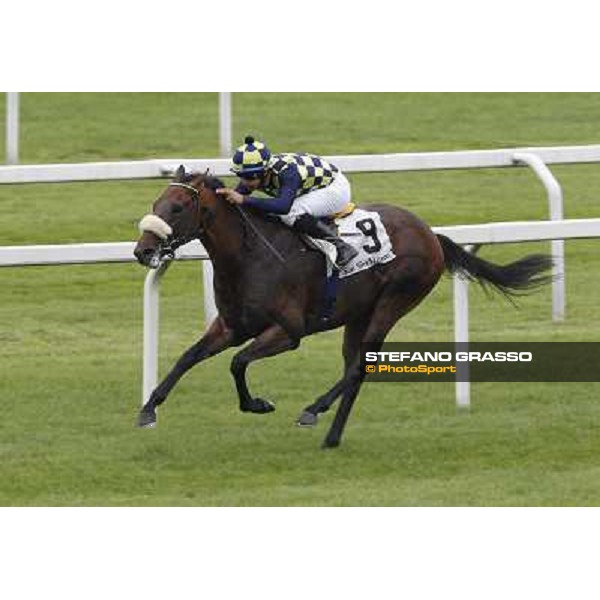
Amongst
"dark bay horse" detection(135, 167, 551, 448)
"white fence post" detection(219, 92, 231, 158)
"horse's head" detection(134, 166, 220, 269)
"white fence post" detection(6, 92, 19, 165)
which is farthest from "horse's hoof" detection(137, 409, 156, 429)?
"white fence post" detection(219, 92, 231, 158)

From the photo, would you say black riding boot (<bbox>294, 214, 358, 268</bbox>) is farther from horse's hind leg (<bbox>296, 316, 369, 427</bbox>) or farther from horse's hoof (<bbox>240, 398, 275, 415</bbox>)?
horse's hoof (<bbox>240, 398, 275, 415</bbox>)

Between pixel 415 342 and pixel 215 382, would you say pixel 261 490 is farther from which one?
pixel 415 342

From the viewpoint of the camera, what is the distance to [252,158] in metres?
9.56

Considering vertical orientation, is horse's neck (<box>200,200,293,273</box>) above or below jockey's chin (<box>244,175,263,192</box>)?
below

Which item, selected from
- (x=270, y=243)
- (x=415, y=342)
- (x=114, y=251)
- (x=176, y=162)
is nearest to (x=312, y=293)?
(x=270, y=243)

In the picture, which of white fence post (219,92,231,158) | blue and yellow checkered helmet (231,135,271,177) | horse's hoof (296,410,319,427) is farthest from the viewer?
white fence post (219,92,231,158)

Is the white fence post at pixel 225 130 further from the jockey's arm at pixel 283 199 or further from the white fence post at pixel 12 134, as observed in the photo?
the jockey's arm at pixel 283 199

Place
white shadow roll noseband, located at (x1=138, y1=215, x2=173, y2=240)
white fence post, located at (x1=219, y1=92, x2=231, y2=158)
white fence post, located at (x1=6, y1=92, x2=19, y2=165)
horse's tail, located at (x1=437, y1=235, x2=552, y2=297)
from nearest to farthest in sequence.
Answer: white shadow roll noseband, located at (x1=138, y1=215, x2=173, y2=240) → horse's tail, located at (x1=437, y1=235, x2=552, y2=297) → white fence post, located at (x1=6, y1=92, x2=19, y2=165) → white fence post, located at (x1=219, y1=92, x2=231, y2=158)

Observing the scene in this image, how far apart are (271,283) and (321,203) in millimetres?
452

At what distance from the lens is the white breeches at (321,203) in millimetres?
9711

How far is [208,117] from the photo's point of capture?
19.4 metres

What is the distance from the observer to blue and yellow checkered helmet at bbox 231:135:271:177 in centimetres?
955

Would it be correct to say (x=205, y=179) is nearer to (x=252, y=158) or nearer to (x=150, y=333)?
(x=252, y=158)

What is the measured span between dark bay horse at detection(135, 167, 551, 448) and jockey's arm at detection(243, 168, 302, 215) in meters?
0.11
